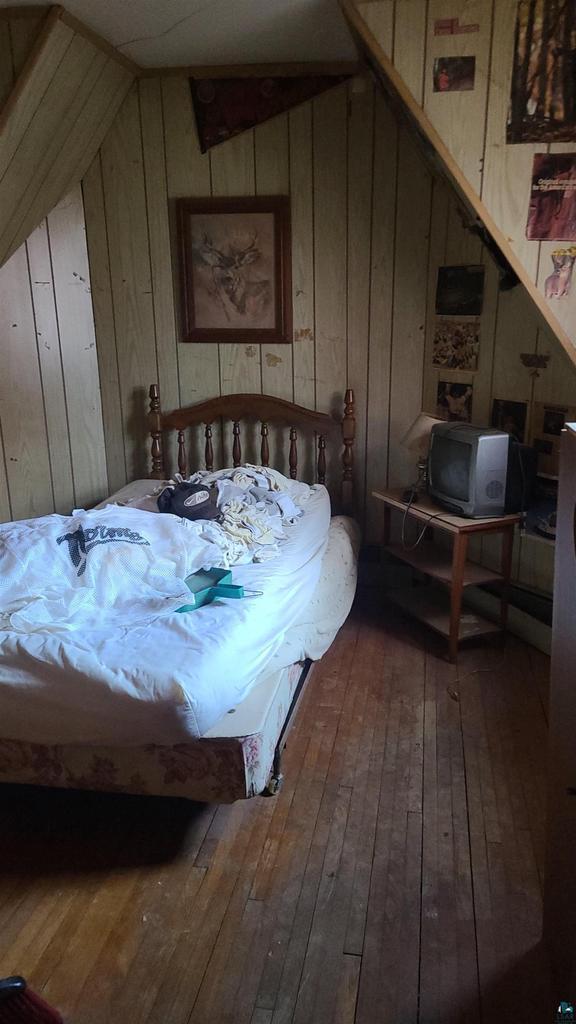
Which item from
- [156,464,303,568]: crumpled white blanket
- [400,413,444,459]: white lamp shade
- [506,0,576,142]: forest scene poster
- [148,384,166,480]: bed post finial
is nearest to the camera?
[506,0,576,142]: forest scene poster

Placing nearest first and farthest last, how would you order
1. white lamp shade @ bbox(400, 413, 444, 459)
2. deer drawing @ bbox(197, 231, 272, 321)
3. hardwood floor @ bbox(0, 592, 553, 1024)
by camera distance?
1. hardwood floor @ bbox(0, 592, 553, 1024)
2. white lamp shade @ bbox(400, 413, 444, 459)
3. deer drawing @ bbox(197, 231, 272, 321)

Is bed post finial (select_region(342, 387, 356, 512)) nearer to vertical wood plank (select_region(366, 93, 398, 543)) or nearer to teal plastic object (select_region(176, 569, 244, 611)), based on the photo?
vertical wood plank (select_region(366, 93, 398, 543))

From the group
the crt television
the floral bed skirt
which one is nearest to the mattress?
the floral bed skirt

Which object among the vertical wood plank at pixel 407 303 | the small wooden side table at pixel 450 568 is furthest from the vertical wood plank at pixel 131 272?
the small wooden side table at pixel 450 568

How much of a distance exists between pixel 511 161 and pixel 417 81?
37 cm

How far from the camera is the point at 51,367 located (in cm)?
352

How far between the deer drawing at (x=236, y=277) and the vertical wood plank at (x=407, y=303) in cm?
64

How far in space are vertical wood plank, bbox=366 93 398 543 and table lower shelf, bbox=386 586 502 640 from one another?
1.33 feet

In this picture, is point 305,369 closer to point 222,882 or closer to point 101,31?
point 101,31

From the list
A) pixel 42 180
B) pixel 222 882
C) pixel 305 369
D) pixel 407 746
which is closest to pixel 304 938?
pixel 222 882

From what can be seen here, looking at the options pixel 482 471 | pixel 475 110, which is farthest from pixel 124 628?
pixel 475 110

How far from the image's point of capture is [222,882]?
184 cm

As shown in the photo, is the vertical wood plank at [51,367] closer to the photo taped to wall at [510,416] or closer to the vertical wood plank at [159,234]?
the vertical wood plank at [159,234]

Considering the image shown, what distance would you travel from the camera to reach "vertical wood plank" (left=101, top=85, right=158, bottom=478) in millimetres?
3482
